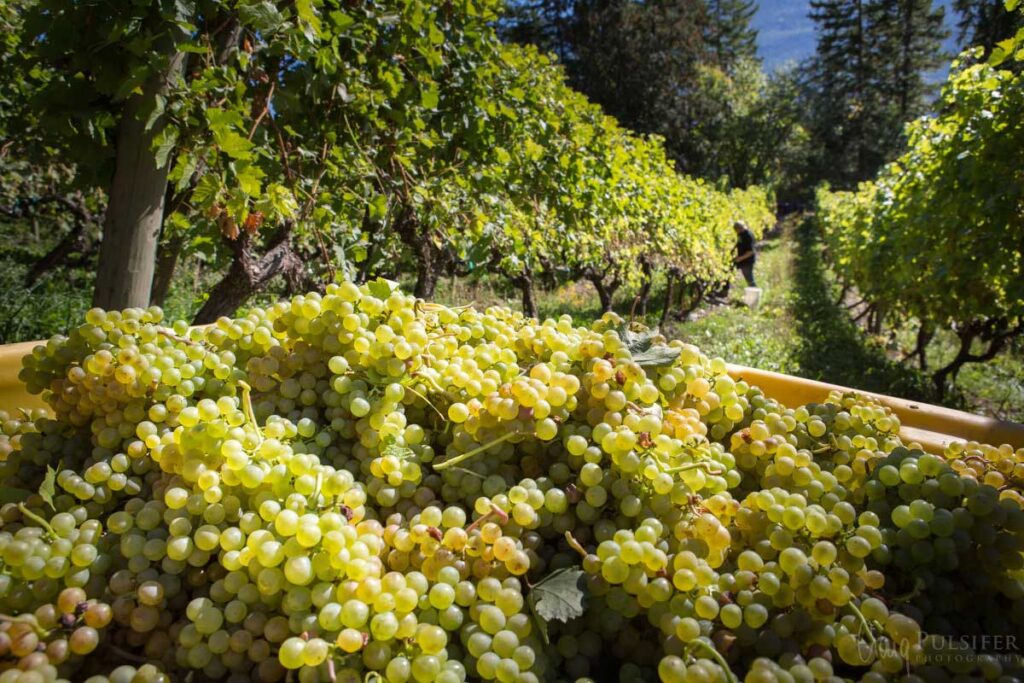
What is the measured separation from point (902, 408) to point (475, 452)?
4.30 ft

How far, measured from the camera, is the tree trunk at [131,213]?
167 cm

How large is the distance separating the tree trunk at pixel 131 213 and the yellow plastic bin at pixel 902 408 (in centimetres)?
30

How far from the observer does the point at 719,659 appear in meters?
0.61

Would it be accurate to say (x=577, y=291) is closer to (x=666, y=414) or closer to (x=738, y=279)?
(x=738, y=279)

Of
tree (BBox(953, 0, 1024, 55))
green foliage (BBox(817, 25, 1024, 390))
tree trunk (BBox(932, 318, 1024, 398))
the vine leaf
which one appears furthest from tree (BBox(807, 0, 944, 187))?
the vine leaf

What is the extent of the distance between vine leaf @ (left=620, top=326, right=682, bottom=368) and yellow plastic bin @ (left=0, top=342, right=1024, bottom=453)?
0.66 m

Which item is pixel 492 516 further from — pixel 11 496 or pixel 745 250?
pixel 745 250

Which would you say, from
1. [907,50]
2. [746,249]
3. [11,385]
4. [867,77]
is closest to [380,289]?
[11,385]

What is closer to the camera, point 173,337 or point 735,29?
point 173,337

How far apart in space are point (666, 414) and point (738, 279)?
45.0ft

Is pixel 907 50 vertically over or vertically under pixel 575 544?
over

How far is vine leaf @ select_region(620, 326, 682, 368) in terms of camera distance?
0.99 metres

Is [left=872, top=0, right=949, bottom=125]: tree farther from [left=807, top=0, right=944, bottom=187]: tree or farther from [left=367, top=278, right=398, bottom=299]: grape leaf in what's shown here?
[left=367, top=278, right=398, bottom=299]: grape leaf

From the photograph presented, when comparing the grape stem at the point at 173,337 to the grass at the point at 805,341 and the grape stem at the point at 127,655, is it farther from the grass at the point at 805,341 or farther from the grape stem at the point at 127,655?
the grass at the point at 805,341
